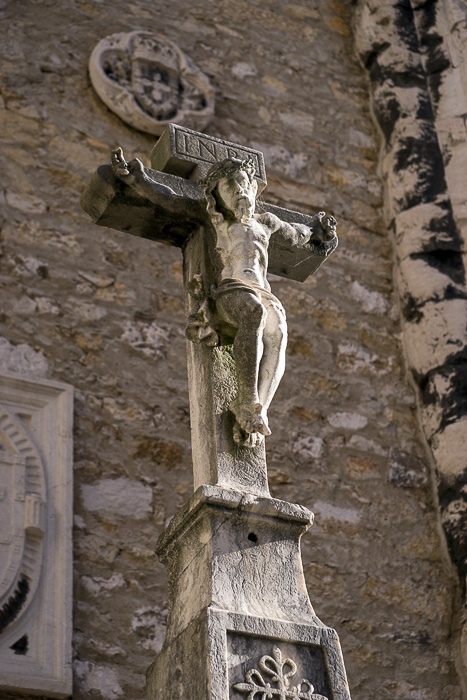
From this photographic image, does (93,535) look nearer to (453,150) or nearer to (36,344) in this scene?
(36,344)

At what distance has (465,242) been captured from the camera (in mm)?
4707

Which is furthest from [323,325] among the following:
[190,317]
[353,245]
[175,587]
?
[175,587]

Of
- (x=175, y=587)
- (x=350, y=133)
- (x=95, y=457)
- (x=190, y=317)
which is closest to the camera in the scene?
(x=175, y=587)

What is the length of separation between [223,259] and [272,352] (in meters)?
0.25

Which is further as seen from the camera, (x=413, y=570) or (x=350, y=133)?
(x=350, y=133)

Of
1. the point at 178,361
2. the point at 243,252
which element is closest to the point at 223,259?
the point at 243,252

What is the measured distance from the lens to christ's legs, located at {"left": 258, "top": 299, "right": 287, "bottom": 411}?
2307 mm

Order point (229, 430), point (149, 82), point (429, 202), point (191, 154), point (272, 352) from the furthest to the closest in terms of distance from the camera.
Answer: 1. point (429, 202)
2. point (149, 82)
3. point (191, 154)
4. point (272, 352)
5. point (229, 430)

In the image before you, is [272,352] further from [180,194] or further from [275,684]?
[275,684]

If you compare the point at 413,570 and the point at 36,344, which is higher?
the point at 36,344

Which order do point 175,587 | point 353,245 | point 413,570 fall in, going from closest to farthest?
point 175,587 → point 413,570 → point 353,245

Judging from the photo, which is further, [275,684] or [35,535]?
[35,535]

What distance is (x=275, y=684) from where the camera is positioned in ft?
6.23

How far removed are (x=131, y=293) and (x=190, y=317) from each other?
159 cm
